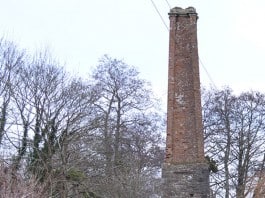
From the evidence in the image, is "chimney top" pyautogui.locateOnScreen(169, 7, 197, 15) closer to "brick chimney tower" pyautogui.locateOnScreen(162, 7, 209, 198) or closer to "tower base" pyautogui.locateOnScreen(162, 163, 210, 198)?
"brick chimney tower" pyautogui.locateOnScreen(162, 7, 209, 198)

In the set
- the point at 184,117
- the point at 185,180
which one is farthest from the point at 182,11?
the point at 185,180

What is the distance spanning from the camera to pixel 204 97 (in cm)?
3152

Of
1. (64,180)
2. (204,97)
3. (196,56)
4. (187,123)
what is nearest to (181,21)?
(196,56)

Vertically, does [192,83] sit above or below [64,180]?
above

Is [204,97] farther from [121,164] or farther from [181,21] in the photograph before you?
[181,21]

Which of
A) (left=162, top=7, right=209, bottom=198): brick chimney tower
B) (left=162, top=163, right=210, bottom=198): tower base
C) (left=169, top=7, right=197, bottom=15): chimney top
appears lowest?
(left=162, top=163, right=210, bottom=198): tower base

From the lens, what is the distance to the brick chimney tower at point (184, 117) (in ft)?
57.9

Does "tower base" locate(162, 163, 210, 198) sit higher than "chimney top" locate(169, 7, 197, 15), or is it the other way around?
"chimney top" locate(169, 7, 197, 15)

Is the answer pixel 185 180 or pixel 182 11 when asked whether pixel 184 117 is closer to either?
pixel 185 180

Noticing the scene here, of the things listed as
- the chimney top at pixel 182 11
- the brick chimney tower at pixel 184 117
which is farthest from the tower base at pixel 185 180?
the chimney top at pixel 182 11

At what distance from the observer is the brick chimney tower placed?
57.9ft

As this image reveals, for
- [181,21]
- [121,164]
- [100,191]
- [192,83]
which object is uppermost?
[181,21]

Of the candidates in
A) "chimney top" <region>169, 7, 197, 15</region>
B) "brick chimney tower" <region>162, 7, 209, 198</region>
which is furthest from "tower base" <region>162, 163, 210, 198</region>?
"chimney top" <region>169, 7, 197, 15</region>

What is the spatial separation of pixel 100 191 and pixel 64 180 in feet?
11.3
